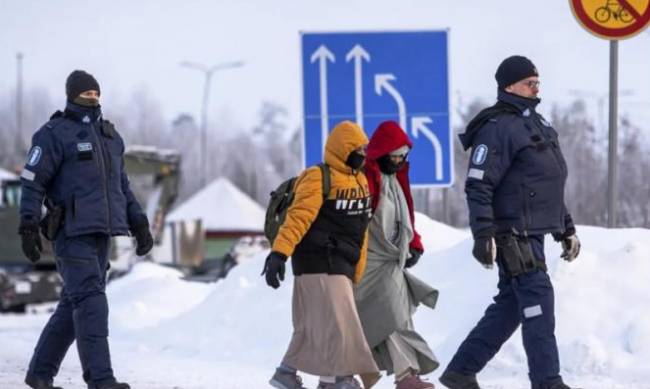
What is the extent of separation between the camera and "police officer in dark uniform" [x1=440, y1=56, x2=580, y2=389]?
8195 millimetres

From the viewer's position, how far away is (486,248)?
8.05 meters

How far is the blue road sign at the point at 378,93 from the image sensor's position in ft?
46.5

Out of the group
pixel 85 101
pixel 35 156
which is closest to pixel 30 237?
pixel 35 156

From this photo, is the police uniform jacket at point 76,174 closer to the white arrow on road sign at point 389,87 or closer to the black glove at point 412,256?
the black glove at point 412,256

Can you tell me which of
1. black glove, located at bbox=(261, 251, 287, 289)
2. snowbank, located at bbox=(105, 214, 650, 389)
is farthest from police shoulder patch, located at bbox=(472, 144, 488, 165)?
snowbank, located at bbox=(105, 214, 650, 389)

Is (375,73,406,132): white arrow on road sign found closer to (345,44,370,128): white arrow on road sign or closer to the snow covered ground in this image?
(345,44,370,128): white arrow on road sign

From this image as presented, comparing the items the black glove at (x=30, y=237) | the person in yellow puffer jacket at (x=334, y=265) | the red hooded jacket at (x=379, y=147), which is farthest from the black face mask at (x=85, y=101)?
the red hooded jacket at (x=379, y=147)

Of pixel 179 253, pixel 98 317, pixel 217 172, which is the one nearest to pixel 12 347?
pixel 98 317

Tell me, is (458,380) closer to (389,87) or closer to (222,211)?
(389,87)

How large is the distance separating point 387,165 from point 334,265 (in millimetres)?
706

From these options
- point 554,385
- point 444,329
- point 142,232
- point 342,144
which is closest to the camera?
point 554,385

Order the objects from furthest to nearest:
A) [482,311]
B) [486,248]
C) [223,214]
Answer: [223,214], [482,311], [486,248]

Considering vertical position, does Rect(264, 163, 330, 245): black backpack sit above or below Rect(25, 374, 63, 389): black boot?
above

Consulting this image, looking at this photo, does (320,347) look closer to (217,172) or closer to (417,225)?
(417,225)
